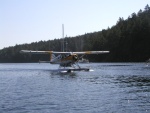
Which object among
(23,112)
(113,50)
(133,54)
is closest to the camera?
(23,112)

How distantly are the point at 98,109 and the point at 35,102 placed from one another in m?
4.35

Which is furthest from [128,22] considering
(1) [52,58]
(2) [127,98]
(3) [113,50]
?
(2) [127,98]

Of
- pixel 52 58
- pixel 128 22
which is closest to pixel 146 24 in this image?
pixel 128 22

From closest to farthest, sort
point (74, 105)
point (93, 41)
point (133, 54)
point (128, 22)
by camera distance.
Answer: point (74, 105)
point (133, 54)
point (128, 22)
point (93, 41)

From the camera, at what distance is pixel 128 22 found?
139750 millimetres

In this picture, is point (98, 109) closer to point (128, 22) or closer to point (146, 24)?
point (146, 24)

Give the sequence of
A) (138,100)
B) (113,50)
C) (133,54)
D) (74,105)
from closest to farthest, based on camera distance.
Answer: (74,105)
(138,100)
(133,54)
(113,50)

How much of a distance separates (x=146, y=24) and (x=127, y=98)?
101 m

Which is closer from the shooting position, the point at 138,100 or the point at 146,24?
the point at 138,100

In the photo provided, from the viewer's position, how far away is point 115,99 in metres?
21.4

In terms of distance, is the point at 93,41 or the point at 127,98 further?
the point at 93,41

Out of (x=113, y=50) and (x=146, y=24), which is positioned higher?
(x=146, y=24)

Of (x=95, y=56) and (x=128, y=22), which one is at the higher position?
(x=128, y=22)

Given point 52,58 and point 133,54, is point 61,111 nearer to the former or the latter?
point 52,58
